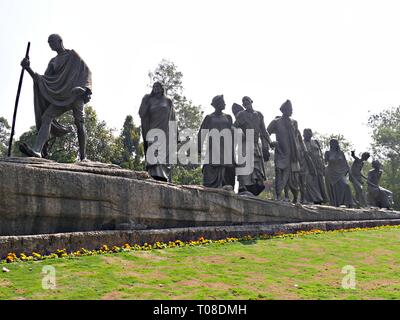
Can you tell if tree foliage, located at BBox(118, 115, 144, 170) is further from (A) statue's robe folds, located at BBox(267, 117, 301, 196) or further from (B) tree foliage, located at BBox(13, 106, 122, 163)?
(A) statue's robe folds, located at BBox(267, 117, 301, 196)

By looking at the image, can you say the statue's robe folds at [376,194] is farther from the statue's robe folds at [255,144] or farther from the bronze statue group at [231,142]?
the statue's robe folds at [255,144]

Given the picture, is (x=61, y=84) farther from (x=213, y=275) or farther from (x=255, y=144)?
(x=255, y=144)

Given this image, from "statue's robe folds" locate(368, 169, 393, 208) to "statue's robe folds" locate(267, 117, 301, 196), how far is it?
6222 mm

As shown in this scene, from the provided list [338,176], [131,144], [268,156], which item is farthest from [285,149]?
[131,144]

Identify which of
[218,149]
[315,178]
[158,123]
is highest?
[158,123]

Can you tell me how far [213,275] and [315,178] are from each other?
35.7 ft

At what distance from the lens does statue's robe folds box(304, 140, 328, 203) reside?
15562 millimetres

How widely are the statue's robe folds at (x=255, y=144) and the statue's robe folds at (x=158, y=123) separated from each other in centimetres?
217

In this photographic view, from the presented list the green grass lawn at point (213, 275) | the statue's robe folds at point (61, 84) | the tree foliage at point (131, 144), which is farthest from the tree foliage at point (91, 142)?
the green grass lawn at point (213, 275)

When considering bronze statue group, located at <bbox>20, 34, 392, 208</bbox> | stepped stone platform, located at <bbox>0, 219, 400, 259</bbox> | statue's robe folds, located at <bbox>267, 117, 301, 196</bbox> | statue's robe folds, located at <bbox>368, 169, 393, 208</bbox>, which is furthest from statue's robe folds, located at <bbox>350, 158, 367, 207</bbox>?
stepped stone platform, located at <bbox>0, 219, 400, 259</bbox>

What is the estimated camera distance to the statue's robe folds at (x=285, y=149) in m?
12.1

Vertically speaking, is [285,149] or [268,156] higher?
[285,149]

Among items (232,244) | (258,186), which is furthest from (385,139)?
(232,244)

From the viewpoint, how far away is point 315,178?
51.7 feet
